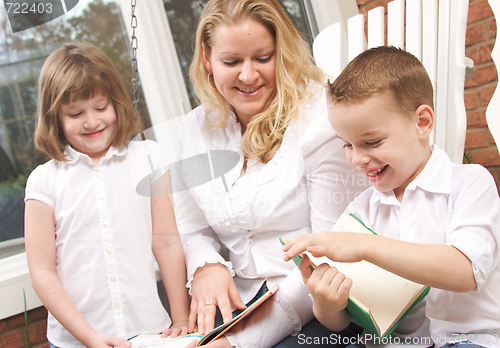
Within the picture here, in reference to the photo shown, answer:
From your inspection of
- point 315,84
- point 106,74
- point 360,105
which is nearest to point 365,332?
point 360,105

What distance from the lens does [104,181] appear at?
26.9 inches

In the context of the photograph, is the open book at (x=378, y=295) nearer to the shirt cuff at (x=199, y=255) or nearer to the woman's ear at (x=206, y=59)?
the shirt cuff at (x=199, y=255)

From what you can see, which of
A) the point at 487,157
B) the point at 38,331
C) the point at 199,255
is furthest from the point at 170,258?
the point at 487,157

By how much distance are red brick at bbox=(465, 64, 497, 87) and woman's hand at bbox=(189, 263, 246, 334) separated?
109 cm

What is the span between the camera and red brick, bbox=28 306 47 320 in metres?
0.71

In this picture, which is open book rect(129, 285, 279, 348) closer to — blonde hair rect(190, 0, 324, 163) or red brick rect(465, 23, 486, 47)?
blonde hair rect(190, 0, 324, 163)

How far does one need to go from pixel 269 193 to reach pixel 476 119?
958 mm

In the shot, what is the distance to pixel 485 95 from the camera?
130 centimetres

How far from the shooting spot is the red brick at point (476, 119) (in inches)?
51.9

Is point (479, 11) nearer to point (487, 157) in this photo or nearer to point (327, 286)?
point (487, 157)

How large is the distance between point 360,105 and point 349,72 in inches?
2.6

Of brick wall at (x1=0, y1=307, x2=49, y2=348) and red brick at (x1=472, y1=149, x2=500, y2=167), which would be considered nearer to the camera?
brick wall at (x1=0, y1=307, x2=49, y2=348)

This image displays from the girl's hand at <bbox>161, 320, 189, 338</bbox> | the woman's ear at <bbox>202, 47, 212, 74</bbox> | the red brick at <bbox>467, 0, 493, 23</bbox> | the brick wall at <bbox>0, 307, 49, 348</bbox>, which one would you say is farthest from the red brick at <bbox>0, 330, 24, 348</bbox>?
the red brick at <bbox>467, 0, 493, 23</bbox>

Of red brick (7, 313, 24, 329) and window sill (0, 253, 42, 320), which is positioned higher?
window sill (0, 253, 42, 320)
